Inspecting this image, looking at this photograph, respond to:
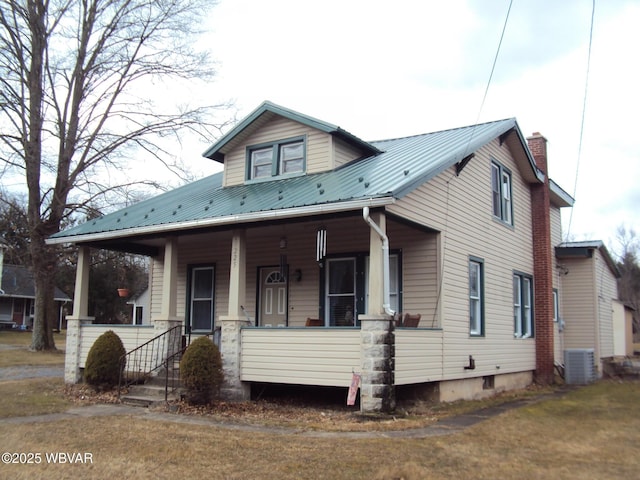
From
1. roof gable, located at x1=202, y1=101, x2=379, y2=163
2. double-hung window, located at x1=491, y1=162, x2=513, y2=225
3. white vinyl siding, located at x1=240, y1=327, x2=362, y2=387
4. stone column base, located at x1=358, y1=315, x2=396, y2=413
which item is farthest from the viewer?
double-hung window, located at x1=491, y1=162, x2=513, y2=225

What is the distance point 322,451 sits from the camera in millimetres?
7672

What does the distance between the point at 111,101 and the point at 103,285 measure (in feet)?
82.2

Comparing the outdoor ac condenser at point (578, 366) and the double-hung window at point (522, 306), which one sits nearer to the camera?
the double-hung window at point (522, 306)

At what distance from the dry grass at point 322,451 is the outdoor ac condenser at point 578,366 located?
788 centimetres

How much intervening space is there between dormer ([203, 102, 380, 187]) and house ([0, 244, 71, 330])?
36.7 meters

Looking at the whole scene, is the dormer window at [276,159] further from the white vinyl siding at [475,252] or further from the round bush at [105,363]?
the round bush at [105,363]

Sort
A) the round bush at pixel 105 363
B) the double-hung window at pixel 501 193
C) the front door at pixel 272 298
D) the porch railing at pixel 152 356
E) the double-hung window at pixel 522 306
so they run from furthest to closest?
1. the double-hung window at pixel 522 306
2. the double-hung window at pixel 501 193
3. the front door at pixel 272 298
4. the porch railing at pixel 152 356
5. the round bush at pixel 105 363

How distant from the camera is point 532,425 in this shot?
33.1 feet

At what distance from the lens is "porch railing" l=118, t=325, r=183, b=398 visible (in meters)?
13.0

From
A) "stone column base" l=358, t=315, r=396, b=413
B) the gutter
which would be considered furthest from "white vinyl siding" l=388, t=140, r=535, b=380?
"stone column base" l=358, t=315, r=396, b=413

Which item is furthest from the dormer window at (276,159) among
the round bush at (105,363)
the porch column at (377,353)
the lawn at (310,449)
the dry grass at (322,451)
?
the dry grass at (322,451)

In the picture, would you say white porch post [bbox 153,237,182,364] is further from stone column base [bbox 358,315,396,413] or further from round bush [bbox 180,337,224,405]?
stone column base [bbox 358,315,396,413]

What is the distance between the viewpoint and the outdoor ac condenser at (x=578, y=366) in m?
17.8

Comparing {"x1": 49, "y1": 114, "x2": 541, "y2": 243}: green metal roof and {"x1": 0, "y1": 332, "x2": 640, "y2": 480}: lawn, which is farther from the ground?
{"x1": 49, "y1": 114, "x2": 541, "y2": 243}: green metal roof
